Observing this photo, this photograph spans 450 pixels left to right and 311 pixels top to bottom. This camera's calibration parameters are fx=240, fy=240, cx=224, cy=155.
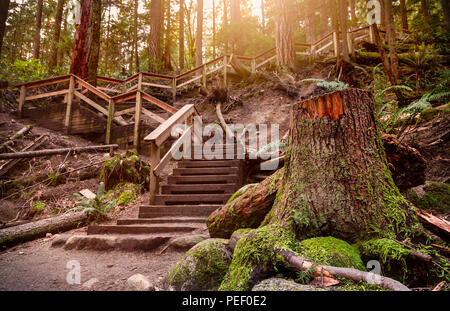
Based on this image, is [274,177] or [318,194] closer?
[318,194]

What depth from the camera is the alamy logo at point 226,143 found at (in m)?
5.50

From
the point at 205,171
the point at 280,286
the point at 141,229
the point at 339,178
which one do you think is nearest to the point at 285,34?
the point at 205,171

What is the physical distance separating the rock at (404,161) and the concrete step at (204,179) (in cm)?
269

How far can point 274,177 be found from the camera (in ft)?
8.52

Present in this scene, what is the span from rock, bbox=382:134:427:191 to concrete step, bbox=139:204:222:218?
2.61 metres

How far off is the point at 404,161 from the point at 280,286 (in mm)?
2305

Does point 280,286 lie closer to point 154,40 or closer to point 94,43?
point 94,43

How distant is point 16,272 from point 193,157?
3.96 m

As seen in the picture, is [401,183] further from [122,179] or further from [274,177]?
[122,179]

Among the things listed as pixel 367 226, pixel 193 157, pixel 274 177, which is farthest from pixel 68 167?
pixel 367 226

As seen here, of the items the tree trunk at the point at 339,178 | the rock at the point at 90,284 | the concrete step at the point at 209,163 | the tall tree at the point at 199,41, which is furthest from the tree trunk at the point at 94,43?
the tree trunk at the point at 339,178

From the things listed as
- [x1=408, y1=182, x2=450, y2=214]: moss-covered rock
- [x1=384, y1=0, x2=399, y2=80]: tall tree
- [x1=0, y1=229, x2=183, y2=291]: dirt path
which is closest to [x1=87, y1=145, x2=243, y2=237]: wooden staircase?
[x1=0, y1=229, x2=183, y2=291]: dirt path

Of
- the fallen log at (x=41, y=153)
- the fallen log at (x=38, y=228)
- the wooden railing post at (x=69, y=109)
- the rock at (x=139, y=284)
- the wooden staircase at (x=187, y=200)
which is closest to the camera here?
the rock at (x=139, y=284)

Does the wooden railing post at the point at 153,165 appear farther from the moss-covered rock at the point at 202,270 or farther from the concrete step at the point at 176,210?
the moss-covered rock at the point at 202,270
